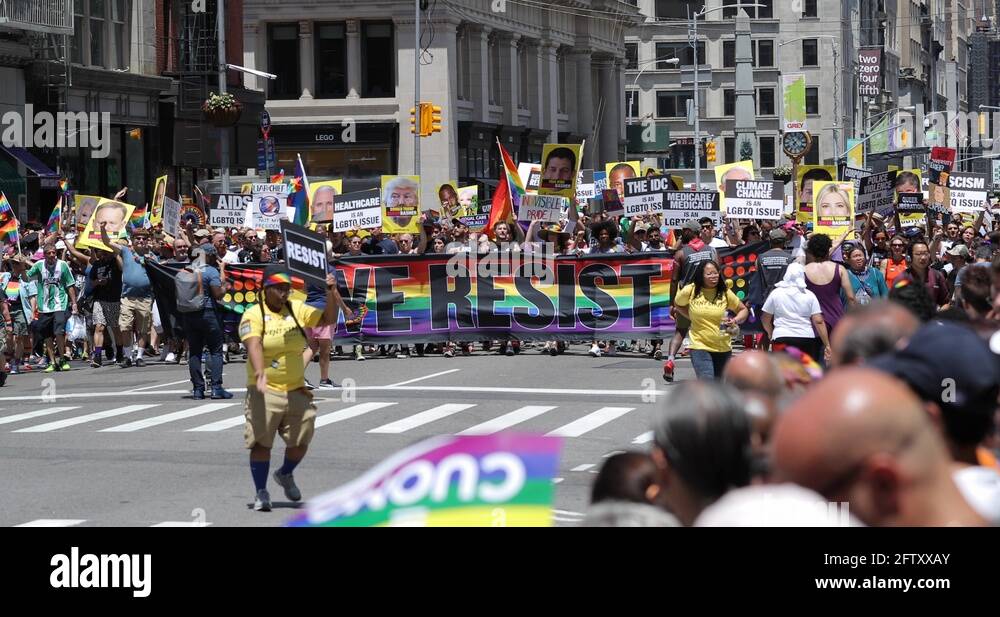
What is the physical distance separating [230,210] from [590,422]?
13.9m

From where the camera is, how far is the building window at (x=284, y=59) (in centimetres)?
6003

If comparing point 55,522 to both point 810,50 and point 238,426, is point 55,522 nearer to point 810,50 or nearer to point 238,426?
point 238,426

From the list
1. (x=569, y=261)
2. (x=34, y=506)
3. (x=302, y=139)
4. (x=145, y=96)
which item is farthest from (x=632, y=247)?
(x=302, y=139)

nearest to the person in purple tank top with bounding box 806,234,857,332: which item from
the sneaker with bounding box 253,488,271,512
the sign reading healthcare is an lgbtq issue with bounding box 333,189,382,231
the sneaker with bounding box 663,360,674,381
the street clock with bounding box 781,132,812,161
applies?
the sneaker with bounding box 663,360,674,381

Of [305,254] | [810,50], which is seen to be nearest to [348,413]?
[305,254]

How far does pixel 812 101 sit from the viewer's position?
10181 centimetres

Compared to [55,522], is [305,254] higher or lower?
higher

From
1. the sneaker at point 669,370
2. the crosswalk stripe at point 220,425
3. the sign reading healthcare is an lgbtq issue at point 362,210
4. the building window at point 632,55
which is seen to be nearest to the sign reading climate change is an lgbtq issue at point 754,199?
the sign reading healthcare is an lgbtq issue at point 362,210

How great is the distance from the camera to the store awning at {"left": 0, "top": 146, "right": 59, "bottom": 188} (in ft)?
113

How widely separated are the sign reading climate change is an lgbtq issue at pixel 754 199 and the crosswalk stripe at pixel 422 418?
12008mm

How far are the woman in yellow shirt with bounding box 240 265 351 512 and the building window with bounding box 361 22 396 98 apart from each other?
162ft

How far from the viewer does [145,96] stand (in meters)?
41.2
